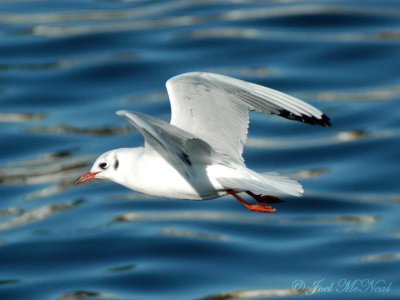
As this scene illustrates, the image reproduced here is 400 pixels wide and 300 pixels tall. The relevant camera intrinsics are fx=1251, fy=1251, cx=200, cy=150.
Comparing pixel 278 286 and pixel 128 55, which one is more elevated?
pixel 128 55

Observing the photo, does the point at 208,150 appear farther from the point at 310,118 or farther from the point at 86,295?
the point at 86,295

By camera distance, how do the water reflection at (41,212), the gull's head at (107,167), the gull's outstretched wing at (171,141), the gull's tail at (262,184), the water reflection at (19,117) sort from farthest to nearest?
the water reflection at (19,117) < the water reflection at (41,212) < the gull's head at (107,167) < the gull's tail at (262,184) < the gull's outstretched wing at (171,141)

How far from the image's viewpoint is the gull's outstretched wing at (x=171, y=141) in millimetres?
8592

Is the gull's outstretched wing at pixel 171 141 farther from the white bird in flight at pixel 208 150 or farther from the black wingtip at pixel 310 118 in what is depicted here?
the black wingtip at pixel 310 118

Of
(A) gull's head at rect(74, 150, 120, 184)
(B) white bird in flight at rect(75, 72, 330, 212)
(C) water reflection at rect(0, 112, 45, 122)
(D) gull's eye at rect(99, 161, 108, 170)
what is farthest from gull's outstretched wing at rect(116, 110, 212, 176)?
(C) water reflection at rect(0, 112, 45, 122)

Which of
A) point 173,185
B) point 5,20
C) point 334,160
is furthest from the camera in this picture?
point 5,20

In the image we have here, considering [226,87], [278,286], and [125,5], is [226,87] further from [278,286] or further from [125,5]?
[125,5]

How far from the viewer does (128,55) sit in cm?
2542

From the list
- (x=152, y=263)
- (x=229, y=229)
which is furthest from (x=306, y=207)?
(x=152, y=263)

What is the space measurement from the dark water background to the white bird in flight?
7674mm

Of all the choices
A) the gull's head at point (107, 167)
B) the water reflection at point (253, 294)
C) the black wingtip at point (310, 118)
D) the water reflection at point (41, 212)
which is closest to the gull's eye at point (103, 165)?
the gull's head at point (107, 167)

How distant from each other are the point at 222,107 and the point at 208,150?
22.1 inches

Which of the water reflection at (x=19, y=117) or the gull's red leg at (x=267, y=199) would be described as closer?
the gull's red leg at (x=267, y=199)

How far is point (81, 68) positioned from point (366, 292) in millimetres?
8769
